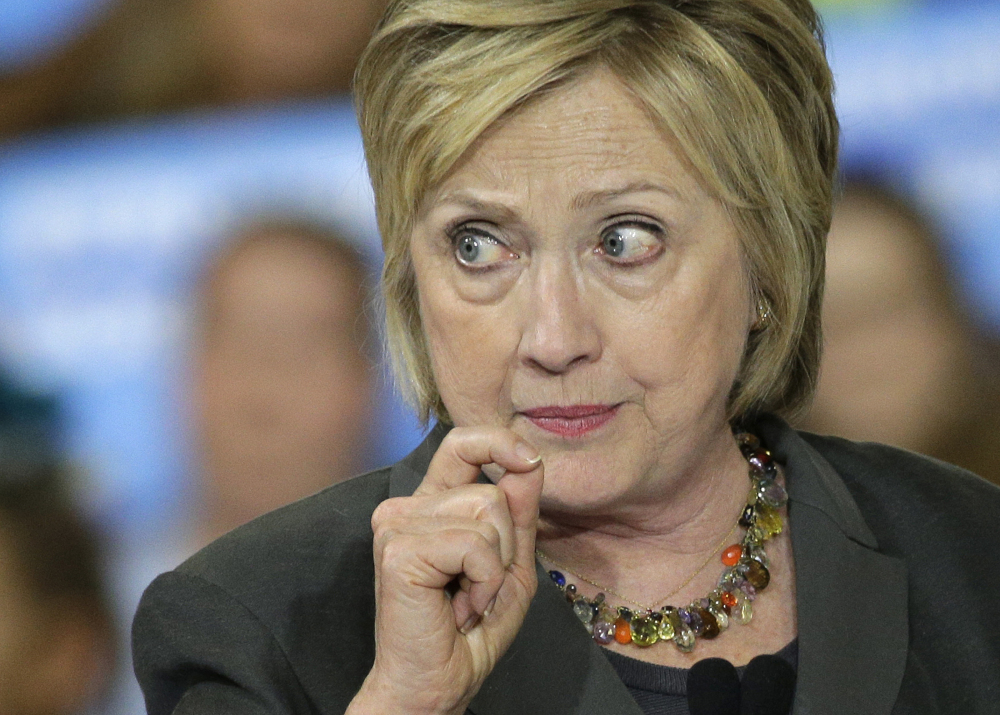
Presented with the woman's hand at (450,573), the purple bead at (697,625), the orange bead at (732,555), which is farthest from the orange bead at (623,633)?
the woman's hand at (450,573)

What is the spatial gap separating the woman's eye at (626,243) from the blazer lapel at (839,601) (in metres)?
0.54

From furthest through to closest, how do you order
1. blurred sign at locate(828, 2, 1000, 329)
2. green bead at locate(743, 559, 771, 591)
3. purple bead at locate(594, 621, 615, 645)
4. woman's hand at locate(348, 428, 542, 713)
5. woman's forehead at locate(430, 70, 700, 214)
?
blurred sign at locate(828, 2, 1000, 329), green bead at locate(743, 559, 771, 591), purple bead at locate(594, 621, 615, 645), woman's forehead at locate(430, 70, 700, 214), woman's hand at locate(348, 428, 542, 713)

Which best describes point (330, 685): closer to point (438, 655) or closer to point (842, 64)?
point (438, 655)

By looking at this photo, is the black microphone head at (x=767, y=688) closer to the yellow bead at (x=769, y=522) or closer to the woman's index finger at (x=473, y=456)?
the yellow bead at (x=769, y=522)

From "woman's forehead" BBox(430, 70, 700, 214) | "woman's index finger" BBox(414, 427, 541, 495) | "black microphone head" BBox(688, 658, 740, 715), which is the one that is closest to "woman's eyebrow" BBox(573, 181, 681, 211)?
"woman's forehead" BBox(430, 70, 700, 214)

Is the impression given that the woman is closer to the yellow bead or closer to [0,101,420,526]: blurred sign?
the yellow bead

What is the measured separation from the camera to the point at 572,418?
184 cm

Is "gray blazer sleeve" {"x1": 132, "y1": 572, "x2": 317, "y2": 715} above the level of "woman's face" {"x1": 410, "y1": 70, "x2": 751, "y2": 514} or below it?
below

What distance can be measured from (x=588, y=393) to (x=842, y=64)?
189cm

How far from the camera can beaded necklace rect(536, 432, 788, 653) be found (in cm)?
193

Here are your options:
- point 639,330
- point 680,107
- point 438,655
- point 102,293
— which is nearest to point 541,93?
point 680,107

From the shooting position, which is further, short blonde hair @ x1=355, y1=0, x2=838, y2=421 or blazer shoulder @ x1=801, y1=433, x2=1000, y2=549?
blazer shoulder @ x1=801, y1=433, x2=1000, y2=549

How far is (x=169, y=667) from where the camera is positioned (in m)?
1.73

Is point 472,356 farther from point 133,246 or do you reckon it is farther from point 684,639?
point 133,246
